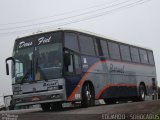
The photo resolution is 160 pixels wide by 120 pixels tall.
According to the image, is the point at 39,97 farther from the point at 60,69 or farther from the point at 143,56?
the point at 143,56

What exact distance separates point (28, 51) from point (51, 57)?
1.32 metres

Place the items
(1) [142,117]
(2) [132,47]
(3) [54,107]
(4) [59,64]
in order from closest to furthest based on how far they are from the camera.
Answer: (1) [142,117], (4) [59,64], (3) [54,107], (2) [132,47]

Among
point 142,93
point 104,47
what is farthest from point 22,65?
point 142,93

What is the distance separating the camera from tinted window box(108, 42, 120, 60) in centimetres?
2495

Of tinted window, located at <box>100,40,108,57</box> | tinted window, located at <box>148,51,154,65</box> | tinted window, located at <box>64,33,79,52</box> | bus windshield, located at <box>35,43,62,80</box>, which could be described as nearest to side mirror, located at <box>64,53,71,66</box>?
bus windshield, located at <box>35,43,62,80</box>

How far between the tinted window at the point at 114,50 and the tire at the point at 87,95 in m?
3.70

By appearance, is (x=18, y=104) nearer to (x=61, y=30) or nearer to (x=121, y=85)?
(x=61, y=30)

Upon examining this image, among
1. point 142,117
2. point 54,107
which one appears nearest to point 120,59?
point 54,107

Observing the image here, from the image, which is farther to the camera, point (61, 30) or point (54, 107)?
point (54, 107)

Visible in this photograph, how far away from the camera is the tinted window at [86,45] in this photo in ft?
70.0

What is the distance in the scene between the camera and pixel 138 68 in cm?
2898

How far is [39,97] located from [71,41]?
2.78 m

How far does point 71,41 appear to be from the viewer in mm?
20422

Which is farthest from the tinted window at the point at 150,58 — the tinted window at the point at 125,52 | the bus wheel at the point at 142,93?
the tinted window at the point at 125,52
